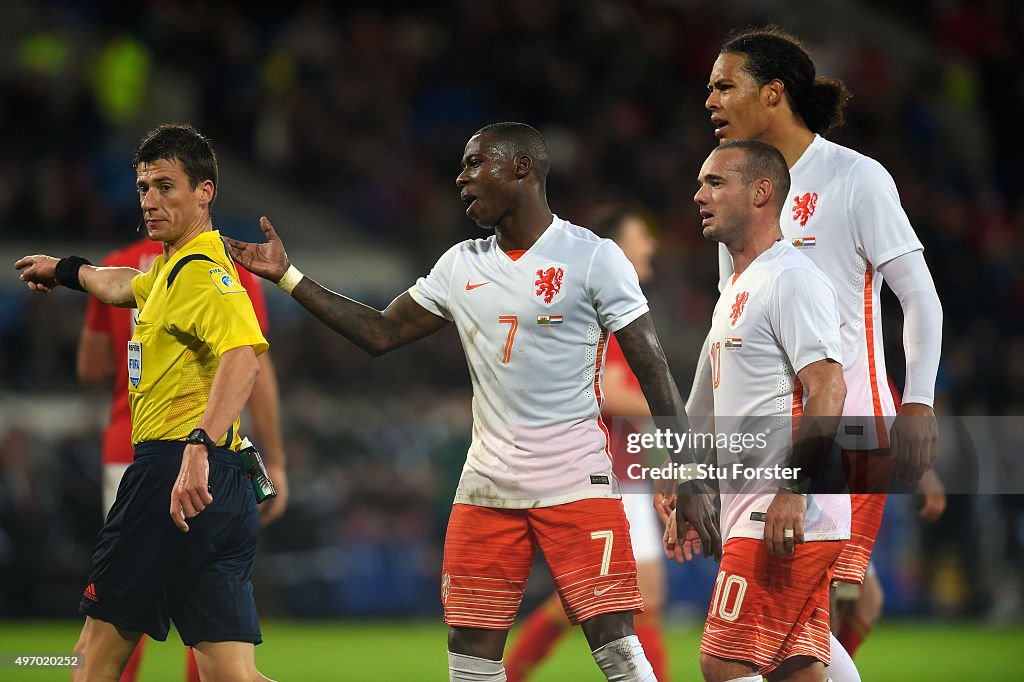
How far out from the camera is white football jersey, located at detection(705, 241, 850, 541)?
4.78 metres

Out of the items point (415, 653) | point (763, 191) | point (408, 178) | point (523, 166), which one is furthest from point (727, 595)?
point (408, 178)

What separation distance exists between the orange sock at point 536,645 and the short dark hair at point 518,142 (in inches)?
99.7

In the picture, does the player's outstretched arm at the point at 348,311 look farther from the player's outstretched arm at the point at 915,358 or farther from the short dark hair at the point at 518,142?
the player's outstretched arm at the point at 915,358

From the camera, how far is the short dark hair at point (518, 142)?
4988 millimetres

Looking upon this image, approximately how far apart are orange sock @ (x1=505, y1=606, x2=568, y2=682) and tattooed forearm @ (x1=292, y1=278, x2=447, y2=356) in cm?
205

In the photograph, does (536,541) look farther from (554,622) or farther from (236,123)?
(236,123)

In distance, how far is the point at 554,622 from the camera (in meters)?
6.67

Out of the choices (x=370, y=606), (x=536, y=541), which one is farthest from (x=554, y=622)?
(x=370, y=606)

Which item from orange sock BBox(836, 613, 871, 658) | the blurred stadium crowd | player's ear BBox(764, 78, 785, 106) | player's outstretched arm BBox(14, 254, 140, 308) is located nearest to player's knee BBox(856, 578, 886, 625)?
orange sock BBox(836, 613, 871, 658)

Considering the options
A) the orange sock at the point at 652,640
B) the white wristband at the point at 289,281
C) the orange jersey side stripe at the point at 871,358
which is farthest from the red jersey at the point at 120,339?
the orange jersey side stripe at the point at 871,358

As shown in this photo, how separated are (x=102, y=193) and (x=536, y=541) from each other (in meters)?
9.52

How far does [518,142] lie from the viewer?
16.4ft

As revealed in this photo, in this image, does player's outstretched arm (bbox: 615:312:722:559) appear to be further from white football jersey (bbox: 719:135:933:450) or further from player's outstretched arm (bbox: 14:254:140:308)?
player's outstretched arm (bbox: 14:254:140:308)

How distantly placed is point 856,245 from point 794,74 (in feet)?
2.42
